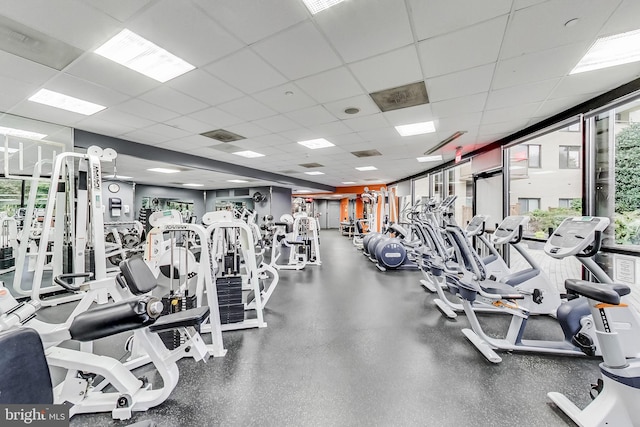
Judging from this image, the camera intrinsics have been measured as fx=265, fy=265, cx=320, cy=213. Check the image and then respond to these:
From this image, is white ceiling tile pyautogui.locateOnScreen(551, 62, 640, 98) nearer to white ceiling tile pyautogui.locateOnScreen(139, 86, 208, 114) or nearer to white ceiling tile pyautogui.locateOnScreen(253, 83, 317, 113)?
white ceiling tile pyautogui.locateOnScreen(253, 83, 317, 113)

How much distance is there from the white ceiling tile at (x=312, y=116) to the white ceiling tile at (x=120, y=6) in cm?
212

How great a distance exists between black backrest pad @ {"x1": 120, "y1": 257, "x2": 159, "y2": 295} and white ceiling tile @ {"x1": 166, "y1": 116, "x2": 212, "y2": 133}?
276 cm

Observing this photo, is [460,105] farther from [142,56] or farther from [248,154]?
[248,154]

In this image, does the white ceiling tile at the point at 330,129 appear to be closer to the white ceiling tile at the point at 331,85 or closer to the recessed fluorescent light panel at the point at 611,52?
the white ceiling tile at the point at 331,85

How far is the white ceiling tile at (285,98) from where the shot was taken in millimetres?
3096

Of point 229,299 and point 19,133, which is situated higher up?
point 19,133

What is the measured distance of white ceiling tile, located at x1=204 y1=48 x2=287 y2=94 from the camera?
2475 mm

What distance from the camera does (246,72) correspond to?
2.71 meters

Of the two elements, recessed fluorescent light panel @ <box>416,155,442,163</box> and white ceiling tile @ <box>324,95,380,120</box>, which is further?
recessed fluorescent light panel @ <box>416,155,442,163</box>

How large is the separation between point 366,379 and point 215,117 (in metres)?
3.85

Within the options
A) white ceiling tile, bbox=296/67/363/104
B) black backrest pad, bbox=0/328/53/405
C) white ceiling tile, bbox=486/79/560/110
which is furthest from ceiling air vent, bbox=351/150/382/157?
black backrest pad, bbox=0/328/53/405

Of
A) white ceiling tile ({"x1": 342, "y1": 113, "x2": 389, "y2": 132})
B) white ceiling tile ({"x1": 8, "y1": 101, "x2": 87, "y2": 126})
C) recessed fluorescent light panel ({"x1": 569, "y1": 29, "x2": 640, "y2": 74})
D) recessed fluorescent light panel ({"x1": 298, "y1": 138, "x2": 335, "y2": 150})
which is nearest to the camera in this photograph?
recessed fluorescent light panel ({"x1": 569, "y1": 29, "x2": 640, "y2": 74})

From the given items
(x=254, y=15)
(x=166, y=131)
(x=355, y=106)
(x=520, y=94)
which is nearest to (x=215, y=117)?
(x=166, y=131)

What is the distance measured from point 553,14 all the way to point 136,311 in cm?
328
